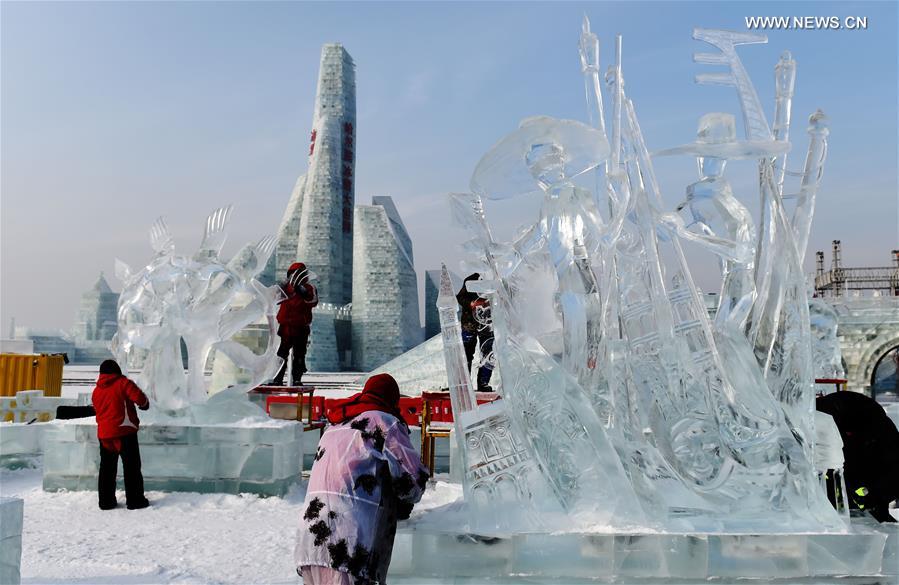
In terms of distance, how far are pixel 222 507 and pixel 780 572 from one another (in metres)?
4.07

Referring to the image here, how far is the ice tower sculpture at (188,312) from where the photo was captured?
238 inches

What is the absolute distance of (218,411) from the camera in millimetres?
6098

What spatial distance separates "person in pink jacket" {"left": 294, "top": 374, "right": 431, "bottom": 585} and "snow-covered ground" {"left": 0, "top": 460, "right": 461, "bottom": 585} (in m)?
1.02

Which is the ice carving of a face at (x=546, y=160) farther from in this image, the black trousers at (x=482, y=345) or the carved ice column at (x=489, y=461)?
the black trousers at (x=482, y=345)

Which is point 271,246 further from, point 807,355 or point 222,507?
point 807,355

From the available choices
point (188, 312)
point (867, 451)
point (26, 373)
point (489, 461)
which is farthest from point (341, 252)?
point (867, 451)

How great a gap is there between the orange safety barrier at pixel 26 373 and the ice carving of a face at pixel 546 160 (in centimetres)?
944

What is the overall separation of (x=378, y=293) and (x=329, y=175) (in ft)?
13.7

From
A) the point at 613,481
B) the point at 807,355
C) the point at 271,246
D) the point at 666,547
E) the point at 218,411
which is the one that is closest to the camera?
the point at 666,547

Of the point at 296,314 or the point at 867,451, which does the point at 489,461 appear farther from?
the point at 296,314

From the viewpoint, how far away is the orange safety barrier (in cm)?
1000

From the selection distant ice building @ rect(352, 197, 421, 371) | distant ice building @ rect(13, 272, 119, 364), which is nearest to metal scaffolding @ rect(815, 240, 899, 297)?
distant ice building @ rect(352, 197, 421, 371)

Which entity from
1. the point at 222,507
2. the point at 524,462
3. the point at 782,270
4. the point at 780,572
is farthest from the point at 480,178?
the point at 222,507

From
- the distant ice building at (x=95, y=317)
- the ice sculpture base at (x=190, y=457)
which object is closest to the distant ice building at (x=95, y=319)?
the distant ice building at (x=95, y=317)
